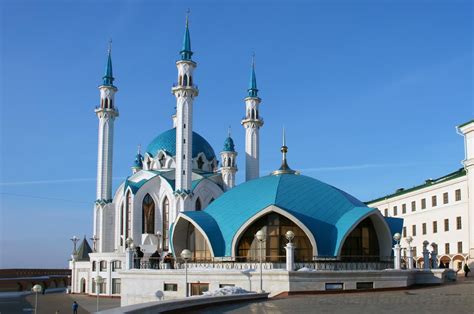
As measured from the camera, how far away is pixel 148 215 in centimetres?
5606

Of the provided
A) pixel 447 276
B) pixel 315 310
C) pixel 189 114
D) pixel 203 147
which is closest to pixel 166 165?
pixel 203 147

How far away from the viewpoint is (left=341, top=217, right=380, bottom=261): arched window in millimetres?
30547

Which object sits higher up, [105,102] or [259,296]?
[105,102]

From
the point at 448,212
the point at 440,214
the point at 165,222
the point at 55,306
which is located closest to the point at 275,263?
the point at 55,306

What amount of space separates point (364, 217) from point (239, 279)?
8.43 m

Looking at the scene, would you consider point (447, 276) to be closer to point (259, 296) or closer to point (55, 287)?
point (259, 296)

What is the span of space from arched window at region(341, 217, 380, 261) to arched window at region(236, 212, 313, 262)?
2.13 meters

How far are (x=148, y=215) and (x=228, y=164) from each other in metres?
12.5

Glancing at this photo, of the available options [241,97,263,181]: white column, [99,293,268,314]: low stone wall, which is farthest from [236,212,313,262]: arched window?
[241,97,263,181]: white column

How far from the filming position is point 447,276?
3203 centimetres

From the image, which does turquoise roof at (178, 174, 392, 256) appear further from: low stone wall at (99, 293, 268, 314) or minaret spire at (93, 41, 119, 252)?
minaret spire at (93, 41, 119, 252)

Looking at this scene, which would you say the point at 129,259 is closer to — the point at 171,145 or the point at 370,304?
the point at 370,304

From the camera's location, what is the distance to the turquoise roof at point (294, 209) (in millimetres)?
29953

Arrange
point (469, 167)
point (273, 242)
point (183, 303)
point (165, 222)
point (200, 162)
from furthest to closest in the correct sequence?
point (200, 162)
point (165, 222)
point (469, 167)
point (273, 242)
point (183, 303)
